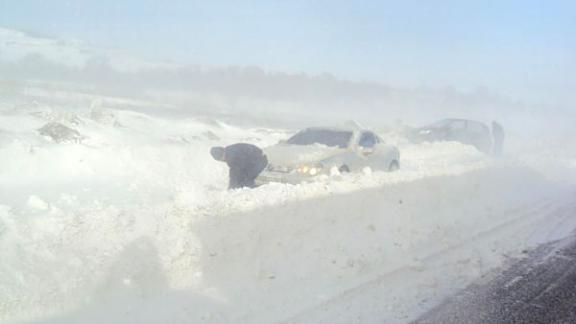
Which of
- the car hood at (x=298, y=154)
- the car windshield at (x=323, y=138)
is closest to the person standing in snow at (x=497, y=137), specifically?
the car windshield at (x=323, y=138)

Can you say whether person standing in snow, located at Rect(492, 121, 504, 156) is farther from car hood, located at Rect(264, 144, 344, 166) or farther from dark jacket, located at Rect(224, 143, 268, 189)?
dark jacket, located at Rect(224, 143, 268, 189)

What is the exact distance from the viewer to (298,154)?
11836mm

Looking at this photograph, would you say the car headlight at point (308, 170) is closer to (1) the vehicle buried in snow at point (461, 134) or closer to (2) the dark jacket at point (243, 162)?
Answer: (2) the dark jacket at point (243, 162)

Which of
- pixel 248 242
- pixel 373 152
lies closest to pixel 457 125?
pixel 373 152

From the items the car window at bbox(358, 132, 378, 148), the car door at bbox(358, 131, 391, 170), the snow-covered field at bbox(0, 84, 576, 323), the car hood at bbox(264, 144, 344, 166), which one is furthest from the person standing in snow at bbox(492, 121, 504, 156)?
the car hood at bbox(264, 144, 344, 166)

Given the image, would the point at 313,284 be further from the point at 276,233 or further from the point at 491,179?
the point at 491,179

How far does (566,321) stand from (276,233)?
378 centimetres

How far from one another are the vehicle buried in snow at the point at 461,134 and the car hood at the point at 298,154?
46.1 feet

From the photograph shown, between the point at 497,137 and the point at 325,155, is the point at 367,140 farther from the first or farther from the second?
the point at 497,137

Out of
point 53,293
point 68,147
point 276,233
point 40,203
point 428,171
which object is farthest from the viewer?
point 68,147

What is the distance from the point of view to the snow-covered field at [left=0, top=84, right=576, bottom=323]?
571 centimetres

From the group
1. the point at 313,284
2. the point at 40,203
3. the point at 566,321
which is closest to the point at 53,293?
the point at 313,284

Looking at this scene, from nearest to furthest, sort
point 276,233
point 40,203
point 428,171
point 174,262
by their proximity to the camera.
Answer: point 174,262 → point 276,233 → point 40,203 → point 428,171

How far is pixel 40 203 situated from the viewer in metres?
9.05
